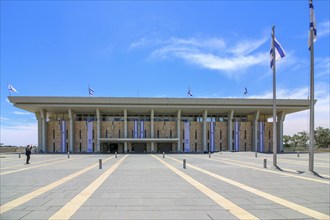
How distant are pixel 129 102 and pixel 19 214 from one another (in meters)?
50.2

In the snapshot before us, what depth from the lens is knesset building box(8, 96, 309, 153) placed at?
58.5m

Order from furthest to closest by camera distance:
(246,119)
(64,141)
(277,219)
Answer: (246,119) < (64,141) < (277,219)

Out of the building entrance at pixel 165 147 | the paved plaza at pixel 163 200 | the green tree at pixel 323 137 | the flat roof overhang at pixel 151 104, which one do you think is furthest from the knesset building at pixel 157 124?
the paved plaza at pixel 163 200

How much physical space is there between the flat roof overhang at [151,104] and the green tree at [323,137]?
3540 cm

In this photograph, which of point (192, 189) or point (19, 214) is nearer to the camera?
point (19, 214)

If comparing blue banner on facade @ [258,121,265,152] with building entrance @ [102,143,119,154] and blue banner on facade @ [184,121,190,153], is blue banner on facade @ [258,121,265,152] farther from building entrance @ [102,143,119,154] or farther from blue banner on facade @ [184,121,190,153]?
building entrance @ [102,143,119,154]

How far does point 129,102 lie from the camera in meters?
57.6

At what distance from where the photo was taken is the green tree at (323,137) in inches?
3479

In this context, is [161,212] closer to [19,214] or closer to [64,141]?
[19,214]

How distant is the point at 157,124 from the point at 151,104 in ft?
26.3

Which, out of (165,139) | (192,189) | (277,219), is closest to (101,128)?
(165,139)

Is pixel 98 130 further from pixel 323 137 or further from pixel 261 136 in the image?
pixel 323 137

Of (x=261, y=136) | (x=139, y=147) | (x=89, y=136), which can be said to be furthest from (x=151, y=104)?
(x=261, y=136)

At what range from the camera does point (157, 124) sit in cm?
6488
